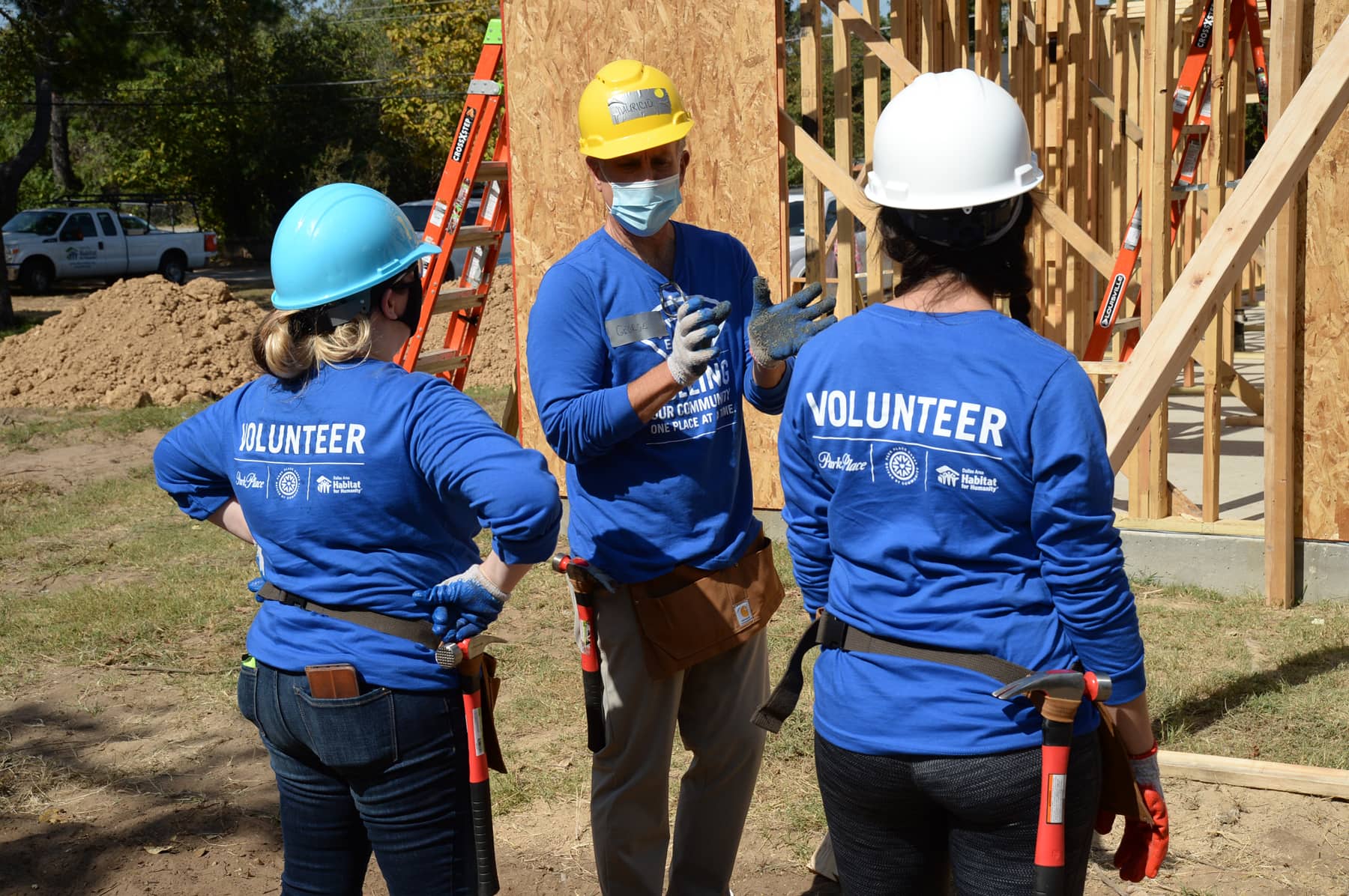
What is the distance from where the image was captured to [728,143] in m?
6.41

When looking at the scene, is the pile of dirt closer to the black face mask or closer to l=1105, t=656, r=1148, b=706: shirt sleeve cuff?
the black face mask

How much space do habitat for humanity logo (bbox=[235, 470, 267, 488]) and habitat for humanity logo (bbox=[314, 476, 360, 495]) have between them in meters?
0.14

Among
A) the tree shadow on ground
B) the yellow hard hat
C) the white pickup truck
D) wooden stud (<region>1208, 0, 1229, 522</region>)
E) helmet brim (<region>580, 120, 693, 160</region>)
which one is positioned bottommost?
the white pickup truck

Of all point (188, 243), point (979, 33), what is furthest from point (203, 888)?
point (188, 243)

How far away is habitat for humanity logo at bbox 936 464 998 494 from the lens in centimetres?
186

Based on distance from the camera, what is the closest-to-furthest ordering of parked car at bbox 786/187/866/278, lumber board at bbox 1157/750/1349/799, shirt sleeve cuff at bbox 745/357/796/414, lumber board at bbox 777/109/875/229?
shirt sleeve cuff at bbox 745/357/796/414 < lumber board at bbox 1157/750/1349/799 < lumber board at bbox 777/109/875/229 < parked car at bbox 786/187/866/278

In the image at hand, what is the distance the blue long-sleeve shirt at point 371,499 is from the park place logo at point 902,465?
62 centimetres

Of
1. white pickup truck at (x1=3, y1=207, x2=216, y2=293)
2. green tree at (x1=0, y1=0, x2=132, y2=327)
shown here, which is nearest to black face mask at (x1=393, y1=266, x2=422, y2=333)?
green tree at (x1=0, y1=0, x2=132, y2=327)

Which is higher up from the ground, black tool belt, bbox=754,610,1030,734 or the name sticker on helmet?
the name sticker on helmet

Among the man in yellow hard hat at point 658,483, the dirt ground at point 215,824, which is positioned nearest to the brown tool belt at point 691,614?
the man in yellow hard hat at point 658,483

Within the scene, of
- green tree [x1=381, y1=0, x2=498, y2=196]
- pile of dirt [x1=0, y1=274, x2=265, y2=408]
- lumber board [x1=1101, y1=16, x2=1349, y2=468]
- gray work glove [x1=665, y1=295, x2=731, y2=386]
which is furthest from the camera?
green tree [x1=381, y1=0, x2=498, y2=196]

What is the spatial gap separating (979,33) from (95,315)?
1050cm

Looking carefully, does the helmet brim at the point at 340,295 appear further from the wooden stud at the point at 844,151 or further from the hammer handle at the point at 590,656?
the wooden stud at the point at 844,151

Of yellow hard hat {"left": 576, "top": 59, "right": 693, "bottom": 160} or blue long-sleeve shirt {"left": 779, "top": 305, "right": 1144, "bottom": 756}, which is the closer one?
blue long-sleeve shirt {"left": 779, "top": 305, "right": 1144, "bottom": 756}
